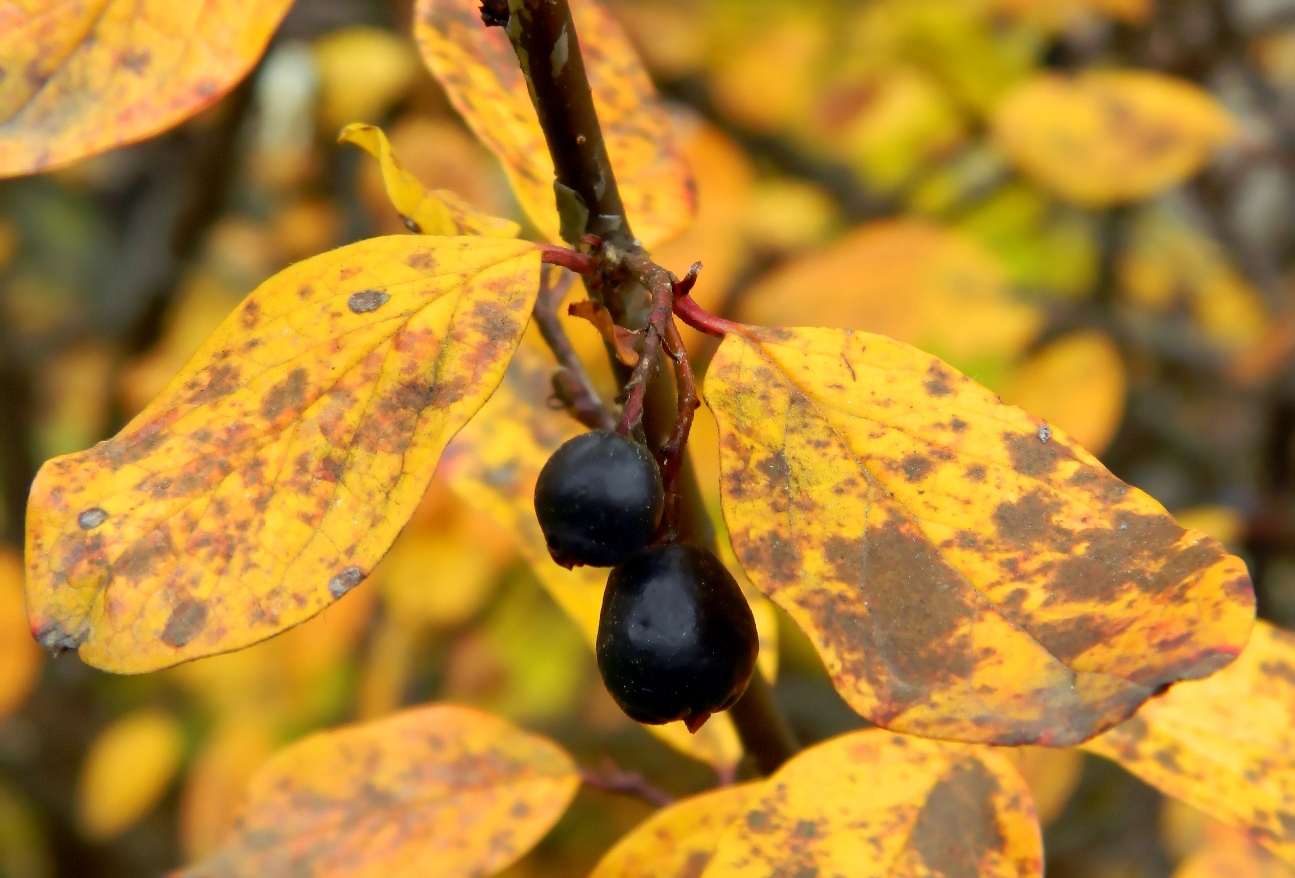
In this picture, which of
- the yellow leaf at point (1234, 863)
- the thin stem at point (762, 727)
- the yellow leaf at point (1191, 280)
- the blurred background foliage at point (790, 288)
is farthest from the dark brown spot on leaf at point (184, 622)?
the yellow leaf at point (1191, 280)

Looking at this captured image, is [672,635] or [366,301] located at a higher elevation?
[366,301]

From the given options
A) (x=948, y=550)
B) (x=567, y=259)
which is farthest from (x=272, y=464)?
(x=948, y=550)

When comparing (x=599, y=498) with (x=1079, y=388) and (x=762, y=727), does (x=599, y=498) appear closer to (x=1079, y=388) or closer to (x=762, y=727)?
(x=762, y=727)

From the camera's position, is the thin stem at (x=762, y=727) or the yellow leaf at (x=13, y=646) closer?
the thin stem at (x=762, y=727)

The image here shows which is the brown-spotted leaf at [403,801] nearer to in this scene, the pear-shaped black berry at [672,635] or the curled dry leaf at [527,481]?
the curled dry leaf at [527,481]

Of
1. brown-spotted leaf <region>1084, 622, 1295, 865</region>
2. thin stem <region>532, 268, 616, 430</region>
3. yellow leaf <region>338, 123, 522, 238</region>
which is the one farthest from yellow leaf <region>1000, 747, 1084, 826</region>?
yellow leaf <region>338, 123, 522, 238</region>

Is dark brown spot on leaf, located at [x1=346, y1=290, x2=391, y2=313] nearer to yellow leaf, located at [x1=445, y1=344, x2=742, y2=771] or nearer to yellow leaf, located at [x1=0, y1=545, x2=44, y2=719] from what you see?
yellow leaf, located at [x1=445, y1=344, x2=742, y2=771]
